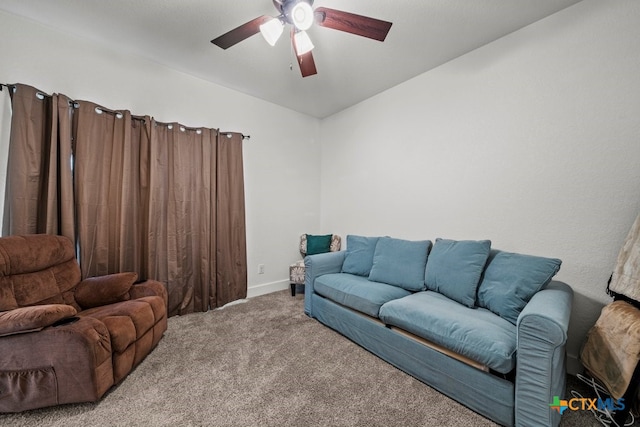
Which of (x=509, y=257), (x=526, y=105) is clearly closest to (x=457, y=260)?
(x=509, y=257)

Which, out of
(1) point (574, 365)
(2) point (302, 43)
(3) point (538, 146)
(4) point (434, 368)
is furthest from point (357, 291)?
(2) point (302, 43)

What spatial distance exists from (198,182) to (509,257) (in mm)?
3132

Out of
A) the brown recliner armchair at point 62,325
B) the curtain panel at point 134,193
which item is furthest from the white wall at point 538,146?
the brown recliner armchair at point 62,325

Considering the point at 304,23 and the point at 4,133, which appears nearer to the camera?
the point at 304,23

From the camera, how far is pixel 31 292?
5.73 feet

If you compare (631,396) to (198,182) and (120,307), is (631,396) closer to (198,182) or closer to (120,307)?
(120,307)

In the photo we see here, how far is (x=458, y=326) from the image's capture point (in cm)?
159

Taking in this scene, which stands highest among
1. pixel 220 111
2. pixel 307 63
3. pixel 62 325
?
pixel 220 111

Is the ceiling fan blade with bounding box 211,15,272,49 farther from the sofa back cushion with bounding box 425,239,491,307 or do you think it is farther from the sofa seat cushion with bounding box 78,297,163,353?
the sofa back cushion with bounding box 425,239,491,307

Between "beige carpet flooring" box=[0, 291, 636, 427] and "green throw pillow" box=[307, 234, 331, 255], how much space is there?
1.43 m

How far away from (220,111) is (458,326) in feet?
11.0

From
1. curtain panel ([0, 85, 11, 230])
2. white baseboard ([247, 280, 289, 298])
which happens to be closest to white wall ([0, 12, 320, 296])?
white baseboard ([247, 280, 289, 298])

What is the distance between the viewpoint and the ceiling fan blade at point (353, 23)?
154cm

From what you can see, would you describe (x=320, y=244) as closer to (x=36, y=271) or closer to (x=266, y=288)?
(x=266, y=288)
